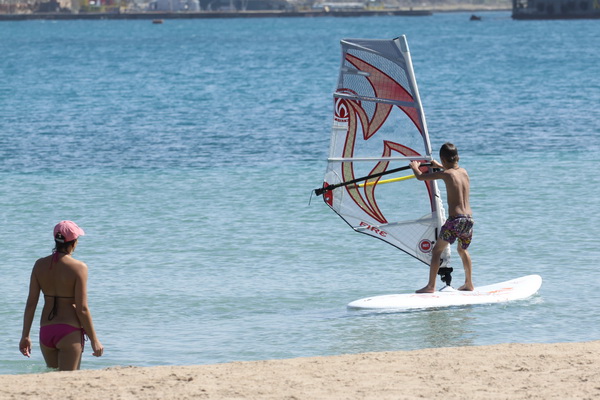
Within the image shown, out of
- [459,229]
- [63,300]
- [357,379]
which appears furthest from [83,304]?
[459,229]

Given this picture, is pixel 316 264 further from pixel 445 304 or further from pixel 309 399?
pixel 309 399

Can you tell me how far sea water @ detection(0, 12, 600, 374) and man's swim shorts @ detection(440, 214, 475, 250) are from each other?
77cm

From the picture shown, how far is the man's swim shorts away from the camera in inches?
402

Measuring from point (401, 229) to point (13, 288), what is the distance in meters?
4.37

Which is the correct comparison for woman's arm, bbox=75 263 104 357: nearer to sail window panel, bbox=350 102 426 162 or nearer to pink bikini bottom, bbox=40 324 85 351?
pink bikini bottom, bbox=40 324 85 351

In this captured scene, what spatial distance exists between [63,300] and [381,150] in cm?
438

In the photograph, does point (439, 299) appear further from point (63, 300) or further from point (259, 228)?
point (259, 228)

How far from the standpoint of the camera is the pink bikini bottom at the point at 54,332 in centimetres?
730

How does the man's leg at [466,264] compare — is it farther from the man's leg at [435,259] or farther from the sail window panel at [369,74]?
the sail window panel at [369,74]

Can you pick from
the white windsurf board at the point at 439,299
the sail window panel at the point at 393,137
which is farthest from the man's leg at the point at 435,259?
the sail window panel at the point at 393,137

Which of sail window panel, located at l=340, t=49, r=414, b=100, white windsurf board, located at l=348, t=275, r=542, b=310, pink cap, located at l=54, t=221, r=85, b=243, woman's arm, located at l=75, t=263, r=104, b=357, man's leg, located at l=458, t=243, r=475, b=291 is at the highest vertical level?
sail window panel, located at l=340, t=49, r=414, b=100


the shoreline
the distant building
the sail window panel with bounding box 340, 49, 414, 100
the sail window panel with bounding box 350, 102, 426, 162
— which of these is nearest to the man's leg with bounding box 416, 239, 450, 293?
the sail window panel with bounding box 350, 102, 426, 162

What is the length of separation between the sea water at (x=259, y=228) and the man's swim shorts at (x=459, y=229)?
77 cm

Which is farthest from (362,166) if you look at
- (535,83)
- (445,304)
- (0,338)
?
(535,83)
